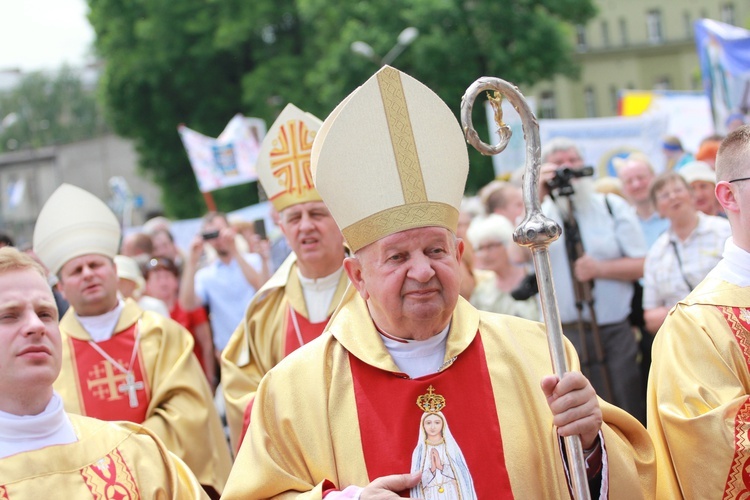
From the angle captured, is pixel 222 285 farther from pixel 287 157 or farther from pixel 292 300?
pixel 292 300

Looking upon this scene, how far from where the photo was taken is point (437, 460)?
3189mm

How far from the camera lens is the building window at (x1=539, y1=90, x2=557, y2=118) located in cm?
5778

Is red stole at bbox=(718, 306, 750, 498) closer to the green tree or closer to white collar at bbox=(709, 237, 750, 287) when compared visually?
white collar at bbox=(709, 237, 750, 287)

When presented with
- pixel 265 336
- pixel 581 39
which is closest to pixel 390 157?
pixel 265 336

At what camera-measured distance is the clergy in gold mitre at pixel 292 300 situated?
17.3 feet

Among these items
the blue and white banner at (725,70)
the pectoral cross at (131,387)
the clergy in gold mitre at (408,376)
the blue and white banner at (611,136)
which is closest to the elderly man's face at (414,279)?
the clergy in gold mitre at (408,376)

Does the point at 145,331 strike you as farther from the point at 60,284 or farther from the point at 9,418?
the point at 9,418

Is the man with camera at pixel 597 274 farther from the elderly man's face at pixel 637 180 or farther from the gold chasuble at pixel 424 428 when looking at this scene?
the gold chasuble at pixel 424 428

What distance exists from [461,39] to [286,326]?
24573 millimetres

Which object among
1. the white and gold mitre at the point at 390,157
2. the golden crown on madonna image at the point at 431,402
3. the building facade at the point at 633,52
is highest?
the building facade at the point at 633,52

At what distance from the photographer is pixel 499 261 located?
6.86 metres

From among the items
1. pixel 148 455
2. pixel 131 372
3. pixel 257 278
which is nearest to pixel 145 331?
pixel 131 372

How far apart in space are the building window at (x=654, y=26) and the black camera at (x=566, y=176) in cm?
5734

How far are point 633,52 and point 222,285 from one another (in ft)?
181
